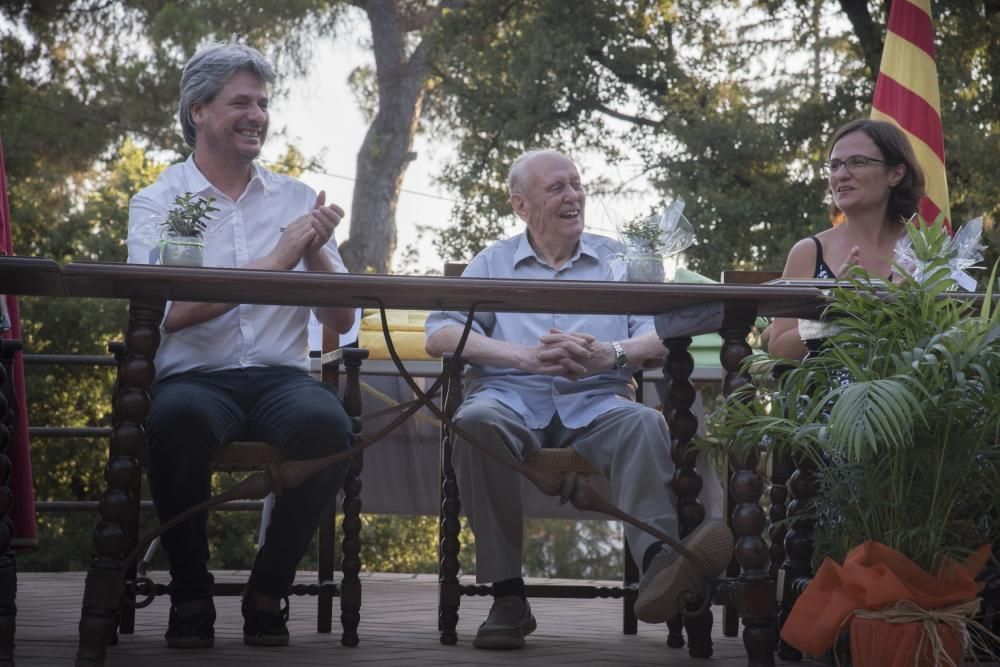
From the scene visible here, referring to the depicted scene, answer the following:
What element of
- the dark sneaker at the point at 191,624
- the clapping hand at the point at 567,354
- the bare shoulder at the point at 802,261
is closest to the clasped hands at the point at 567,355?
the clapping hand at the point at 567,354

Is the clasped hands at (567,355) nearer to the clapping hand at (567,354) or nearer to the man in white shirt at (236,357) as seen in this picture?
the clapping hand at (567,354)

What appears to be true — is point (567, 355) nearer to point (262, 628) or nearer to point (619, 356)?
point (619, 356)

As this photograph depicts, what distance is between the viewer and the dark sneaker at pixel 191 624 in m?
2.94

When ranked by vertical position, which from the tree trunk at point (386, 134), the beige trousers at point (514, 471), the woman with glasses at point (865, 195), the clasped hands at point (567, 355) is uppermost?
the tree trunk at point (386, 134)

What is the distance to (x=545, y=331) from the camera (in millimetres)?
3441

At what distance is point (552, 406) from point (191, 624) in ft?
3.28

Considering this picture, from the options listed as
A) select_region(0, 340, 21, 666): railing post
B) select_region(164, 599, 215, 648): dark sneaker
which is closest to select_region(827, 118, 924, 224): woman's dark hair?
select_region(164, 599, 215, 648): dark sneaker

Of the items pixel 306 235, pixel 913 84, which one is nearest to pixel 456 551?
pixel 306 235

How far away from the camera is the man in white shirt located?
2916 millimetres

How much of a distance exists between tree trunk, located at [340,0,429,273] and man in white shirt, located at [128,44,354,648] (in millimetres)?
7652

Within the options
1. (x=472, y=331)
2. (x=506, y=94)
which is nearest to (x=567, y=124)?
(x=506, y=94)

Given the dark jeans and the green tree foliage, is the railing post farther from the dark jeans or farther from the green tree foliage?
the green tree foliage

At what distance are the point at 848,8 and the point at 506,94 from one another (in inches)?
89.1

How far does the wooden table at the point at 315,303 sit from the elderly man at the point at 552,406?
0.40 ft
